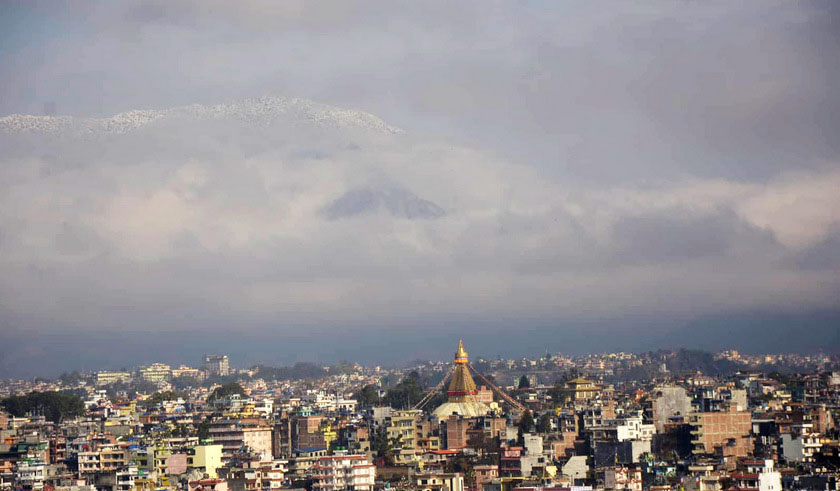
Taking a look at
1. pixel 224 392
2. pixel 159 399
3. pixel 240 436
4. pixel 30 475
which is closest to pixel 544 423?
pixel 240 436

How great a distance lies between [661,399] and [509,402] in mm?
15570

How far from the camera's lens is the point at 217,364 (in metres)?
118

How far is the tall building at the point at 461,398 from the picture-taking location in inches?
2082

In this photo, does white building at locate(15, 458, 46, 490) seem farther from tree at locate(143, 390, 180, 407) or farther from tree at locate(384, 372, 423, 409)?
tree at locate(384, 372, 423, 409)

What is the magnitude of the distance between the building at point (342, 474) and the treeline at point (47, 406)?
2218 centimetres

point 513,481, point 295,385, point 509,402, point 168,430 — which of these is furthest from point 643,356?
point 513,481

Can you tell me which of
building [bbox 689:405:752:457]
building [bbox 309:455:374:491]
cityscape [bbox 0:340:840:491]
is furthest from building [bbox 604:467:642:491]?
building [bbox 309:455:374:491]

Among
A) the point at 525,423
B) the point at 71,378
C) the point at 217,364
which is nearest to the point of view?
the point at 525,423

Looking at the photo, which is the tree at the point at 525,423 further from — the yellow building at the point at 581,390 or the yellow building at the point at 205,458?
the yellow building at the point at 205,458

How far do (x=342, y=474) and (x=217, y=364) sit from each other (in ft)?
271

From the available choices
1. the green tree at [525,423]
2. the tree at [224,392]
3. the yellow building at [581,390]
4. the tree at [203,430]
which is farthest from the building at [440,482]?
the tree at [224,392]

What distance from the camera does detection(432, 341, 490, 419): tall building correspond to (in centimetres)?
5288

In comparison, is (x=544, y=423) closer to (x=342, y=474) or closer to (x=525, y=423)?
(x=525, y=423)

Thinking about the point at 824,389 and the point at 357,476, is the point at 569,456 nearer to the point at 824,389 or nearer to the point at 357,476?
the point at 357,476
